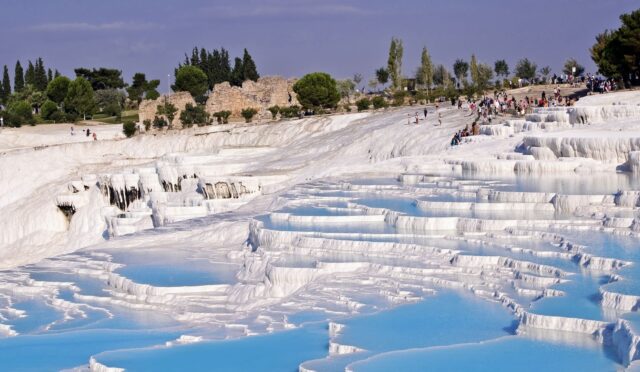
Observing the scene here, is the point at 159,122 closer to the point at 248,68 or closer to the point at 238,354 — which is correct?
the point at 248,68

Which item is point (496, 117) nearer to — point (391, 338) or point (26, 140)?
point (391, 338)

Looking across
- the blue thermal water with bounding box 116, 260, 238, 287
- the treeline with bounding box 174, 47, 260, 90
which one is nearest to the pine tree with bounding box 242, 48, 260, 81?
the treeline with bounding box 174, 47, 260, 90

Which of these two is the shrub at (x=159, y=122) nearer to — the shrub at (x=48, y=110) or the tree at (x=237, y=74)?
the shrub at (x=48, y=110)

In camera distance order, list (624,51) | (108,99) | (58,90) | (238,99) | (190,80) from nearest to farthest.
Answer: (624,51)
(238,99)
(190,80)
(58,90)
(108,99)

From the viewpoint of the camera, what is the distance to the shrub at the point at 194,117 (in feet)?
122

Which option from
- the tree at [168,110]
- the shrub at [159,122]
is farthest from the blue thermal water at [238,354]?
the tree at [168,110]

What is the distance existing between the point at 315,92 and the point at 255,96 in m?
3.65

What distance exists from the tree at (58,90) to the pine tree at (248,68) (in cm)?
777

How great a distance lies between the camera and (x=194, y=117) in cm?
3756

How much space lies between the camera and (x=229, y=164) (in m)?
24.2

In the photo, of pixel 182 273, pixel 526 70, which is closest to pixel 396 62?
pixel 526 70

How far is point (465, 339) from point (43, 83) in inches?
1914

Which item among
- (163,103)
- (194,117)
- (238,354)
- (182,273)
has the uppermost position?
(163,103)

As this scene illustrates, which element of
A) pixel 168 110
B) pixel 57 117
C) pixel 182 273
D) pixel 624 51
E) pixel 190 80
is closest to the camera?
pixel 182 273
